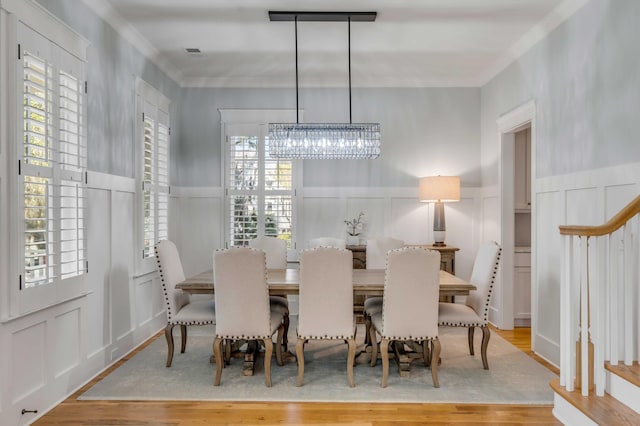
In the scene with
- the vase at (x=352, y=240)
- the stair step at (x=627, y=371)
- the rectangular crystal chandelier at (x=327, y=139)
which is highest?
the rectangular crystal chandelier at (x=327, y=139)

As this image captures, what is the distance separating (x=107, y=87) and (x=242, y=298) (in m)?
2.19

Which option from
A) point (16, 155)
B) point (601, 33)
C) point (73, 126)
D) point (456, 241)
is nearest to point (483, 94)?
point (456, 241)

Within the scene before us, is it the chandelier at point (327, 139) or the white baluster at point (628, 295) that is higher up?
the chandelier at point (327, 139)

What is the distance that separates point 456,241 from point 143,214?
3821 mm

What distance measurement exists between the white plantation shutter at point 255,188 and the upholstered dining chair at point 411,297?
9.25 feet

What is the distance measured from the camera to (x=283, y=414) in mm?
3064

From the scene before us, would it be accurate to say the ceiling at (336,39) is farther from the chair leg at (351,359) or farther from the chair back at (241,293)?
the chair leg at (351,359)

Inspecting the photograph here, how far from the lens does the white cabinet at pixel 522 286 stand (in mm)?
5395

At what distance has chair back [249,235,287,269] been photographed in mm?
4945

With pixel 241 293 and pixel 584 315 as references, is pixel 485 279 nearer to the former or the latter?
pixel 584 315

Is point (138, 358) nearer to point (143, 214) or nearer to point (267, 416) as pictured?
point (143, 214)

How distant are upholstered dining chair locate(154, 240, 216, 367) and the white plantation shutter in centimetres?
198

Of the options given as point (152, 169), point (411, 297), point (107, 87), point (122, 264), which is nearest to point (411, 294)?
point (411, 297)

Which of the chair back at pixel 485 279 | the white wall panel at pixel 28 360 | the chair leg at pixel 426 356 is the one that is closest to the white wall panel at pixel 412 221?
the chair back at pixel 485 279
